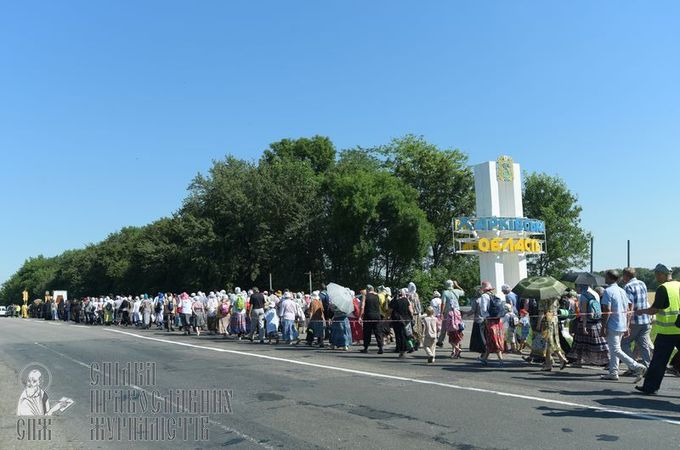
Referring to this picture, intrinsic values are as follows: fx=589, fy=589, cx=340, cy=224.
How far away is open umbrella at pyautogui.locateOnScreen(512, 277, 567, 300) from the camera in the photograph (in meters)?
12.7

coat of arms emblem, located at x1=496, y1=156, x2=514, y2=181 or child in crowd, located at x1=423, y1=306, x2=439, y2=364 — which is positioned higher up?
coat of arms emblem, located at x1=496, y1=156, x2=514, y2=181

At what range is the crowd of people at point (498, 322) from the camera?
10553 millimetres

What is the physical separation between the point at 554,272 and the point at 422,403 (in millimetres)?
57105

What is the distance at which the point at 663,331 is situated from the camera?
9.05 meters

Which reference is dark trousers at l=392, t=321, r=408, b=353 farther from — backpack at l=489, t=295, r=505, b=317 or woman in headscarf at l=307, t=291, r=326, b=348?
woman in headscarf at l=307, t=291, r=326, b=348

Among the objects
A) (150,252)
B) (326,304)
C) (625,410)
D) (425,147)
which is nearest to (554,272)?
(425,147)

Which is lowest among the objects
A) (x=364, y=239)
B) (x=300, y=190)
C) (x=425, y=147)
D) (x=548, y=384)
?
(x=548, y=384)

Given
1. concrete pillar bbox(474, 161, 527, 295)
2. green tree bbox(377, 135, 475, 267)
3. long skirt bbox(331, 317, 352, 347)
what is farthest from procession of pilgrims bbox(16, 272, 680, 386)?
green tree bbox(377, 135, 475, 267)

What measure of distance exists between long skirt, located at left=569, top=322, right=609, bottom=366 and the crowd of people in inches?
0.8

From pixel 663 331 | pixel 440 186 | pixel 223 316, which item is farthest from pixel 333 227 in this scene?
pixel 663 331

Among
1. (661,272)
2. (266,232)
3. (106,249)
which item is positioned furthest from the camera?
(106,249)

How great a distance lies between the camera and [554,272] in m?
61.8

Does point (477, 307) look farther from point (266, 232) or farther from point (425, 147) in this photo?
point (425, 147)

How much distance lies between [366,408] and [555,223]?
56.7 m
